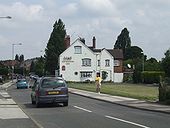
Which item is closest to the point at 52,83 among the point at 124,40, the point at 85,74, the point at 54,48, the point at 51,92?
the point at 51,92

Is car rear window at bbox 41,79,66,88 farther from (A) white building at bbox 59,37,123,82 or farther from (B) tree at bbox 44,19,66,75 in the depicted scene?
(B) tree at bbox 44,19,66,75

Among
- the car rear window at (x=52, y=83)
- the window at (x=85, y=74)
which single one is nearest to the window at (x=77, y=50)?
the window at (x=85, y=74)

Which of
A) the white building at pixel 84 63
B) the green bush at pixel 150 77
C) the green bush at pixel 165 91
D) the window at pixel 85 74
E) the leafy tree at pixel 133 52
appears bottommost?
the green bush at pixel 165 91

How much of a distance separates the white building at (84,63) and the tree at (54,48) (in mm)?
14138

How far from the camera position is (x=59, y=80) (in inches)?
1022

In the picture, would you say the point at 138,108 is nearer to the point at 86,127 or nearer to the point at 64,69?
the point at 86,127

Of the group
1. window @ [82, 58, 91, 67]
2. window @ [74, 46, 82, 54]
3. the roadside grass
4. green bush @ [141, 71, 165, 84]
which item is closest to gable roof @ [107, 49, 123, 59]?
window @ [82, 58, 91, 67]

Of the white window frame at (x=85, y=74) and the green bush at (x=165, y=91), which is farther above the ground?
A: the white window frame at (x=85, y=74)

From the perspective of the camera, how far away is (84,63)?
9844 cm

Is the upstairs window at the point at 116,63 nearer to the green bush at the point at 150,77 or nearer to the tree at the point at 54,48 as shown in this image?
the tree at the point at 54,48

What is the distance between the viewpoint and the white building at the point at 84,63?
97250 mm

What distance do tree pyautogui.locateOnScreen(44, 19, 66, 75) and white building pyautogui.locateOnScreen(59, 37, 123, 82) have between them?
46.4ft

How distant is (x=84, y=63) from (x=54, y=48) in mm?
16473

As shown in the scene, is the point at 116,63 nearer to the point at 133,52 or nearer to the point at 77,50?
the point at 77,50
